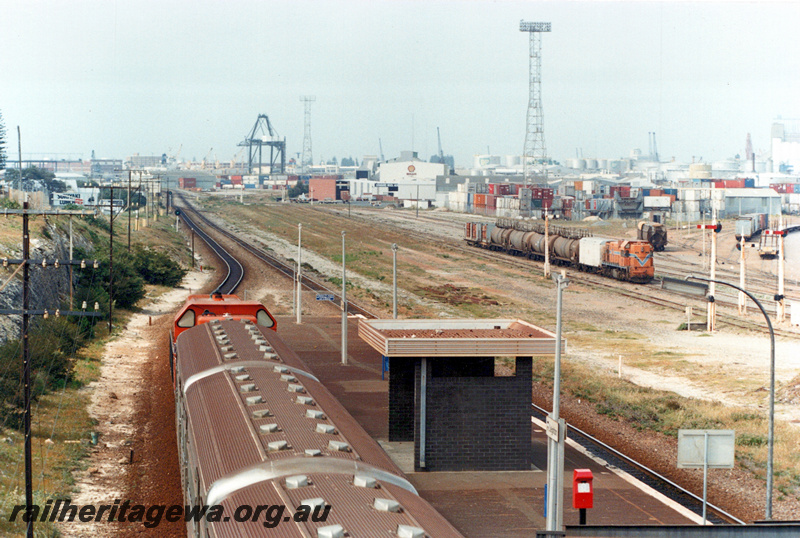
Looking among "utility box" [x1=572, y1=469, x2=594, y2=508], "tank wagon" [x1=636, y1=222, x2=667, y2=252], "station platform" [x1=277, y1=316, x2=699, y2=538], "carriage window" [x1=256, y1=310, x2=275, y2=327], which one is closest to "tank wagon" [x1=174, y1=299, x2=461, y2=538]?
"utility box" [x1=572, y1=469, x2=594, y2=508]

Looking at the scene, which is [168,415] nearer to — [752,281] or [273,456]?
[273,456]

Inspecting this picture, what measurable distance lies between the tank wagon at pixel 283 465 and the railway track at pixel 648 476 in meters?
9.94

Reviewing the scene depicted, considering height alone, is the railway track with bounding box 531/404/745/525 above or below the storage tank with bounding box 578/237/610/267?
below

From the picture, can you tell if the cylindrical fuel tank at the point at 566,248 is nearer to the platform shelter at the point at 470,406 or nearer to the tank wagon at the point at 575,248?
the tank wagon at the point at 575,248

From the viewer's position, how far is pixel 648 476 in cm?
2239

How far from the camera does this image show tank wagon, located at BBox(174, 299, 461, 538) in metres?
8.82

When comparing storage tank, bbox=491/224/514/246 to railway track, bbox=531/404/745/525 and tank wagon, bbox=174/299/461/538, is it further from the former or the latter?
tank wagon, bbox=174/299/461/538


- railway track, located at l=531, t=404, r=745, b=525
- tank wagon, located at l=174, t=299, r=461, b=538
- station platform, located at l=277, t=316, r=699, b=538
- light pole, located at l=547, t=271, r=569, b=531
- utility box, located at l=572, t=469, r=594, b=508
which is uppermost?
tank wagon, located at l=174, t=299, r=461, b=538

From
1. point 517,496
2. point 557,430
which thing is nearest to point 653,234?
point 517,496

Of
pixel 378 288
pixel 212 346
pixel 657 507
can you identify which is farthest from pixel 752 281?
pixel 212 346

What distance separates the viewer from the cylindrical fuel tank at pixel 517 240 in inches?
3613

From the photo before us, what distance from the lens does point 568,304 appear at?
62.1 metres

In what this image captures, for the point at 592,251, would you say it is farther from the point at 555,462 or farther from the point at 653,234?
the point at 555,462

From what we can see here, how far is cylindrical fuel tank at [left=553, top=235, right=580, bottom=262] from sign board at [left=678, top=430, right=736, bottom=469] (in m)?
64.8
